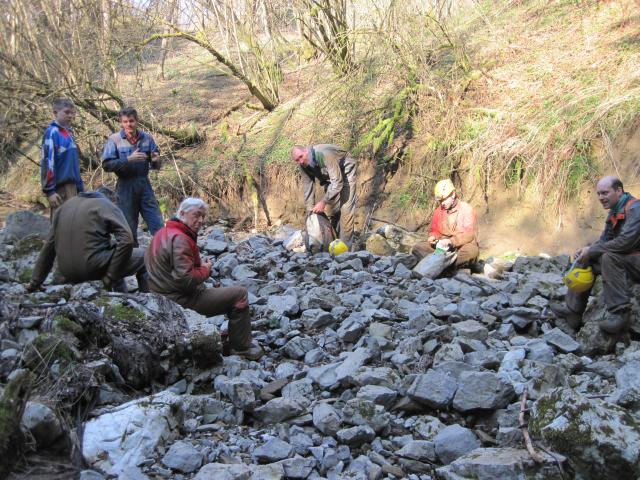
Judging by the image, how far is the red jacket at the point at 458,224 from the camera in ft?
25.8

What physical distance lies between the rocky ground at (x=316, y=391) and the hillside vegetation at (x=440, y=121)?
3283mm

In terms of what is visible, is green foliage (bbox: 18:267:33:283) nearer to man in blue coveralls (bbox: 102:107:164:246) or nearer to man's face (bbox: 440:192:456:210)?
man in blue coveralls (bbox: 102:107:164:246)

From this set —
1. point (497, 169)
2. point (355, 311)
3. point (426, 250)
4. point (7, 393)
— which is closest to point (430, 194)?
point (497, 169)

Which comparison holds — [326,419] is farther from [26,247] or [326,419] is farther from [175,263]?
[26,247]

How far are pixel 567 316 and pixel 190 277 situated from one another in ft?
11.8

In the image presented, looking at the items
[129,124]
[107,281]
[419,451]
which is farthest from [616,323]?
[129,124]

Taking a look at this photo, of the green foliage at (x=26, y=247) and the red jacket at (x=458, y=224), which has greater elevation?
the green foliage at (x=26, y=247)

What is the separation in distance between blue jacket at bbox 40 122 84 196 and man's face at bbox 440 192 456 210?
4567mm

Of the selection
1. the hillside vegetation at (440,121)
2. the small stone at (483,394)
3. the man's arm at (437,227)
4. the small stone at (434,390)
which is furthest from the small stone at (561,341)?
the hillside vegetation at (440,121)

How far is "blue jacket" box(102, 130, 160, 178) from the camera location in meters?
6.78

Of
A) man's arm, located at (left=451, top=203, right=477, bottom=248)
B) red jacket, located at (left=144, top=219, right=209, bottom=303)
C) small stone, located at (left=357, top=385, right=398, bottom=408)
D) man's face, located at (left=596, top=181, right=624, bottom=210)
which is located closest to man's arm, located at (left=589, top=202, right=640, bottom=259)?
man's face, located at (left=596, top=181, right=624, bottom=210)

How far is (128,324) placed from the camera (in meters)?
4.27

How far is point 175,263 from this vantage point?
4.70 metres

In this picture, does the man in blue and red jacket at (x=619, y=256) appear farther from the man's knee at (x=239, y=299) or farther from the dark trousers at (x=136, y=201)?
the dark trousers at (x=136, y=201)
